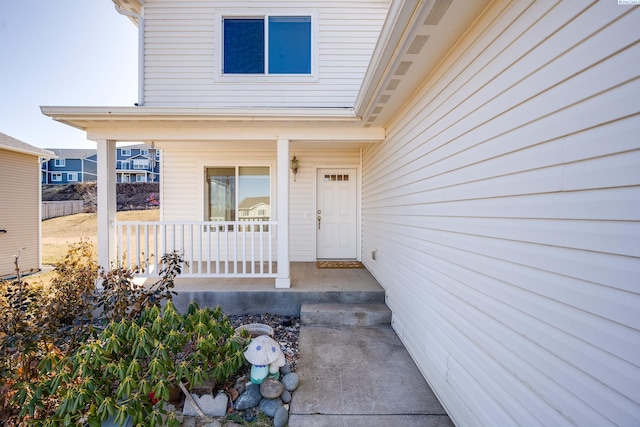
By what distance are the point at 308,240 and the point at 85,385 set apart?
4.69 m

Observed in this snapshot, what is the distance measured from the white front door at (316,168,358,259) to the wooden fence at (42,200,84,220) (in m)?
22.3

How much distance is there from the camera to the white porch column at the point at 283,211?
175 inches

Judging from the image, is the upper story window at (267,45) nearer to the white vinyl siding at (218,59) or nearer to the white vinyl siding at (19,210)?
the white vinyl siding at (218,59)

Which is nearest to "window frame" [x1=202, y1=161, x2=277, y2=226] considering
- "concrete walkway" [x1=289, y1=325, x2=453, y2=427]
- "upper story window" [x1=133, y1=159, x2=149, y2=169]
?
"concrete walkway" [x1=289, y1=325, x2=453, y2=427]

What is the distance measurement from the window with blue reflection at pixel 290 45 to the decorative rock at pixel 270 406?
216 inches

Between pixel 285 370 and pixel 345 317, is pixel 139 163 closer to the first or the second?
pixel 345 317

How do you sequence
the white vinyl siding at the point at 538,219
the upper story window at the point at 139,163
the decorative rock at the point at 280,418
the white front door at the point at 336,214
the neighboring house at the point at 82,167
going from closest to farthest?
1. the white vinyl siding at the point at 538,219
2. the decorative rock at the point at 280,418
3. the white front door at the point at 336,214
4. the neighboring house at the point at 82,167
5. the upper story window at the point at 139,163

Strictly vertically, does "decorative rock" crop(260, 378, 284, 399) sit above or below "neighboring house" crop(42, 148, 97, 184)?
below

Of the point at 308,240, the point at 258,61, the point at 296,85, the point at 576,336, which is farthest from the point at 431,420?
the point at 258,61

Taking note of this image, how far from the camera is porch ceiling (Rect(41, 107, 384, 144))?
4.00m

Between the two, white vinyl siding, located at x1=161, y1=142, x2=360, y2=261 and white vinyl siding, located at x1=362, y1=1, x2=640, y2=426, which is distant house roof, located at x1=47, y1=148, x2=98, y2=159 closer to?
white vinyl siding, located at x1=161, y1=142, x2=360, y2=261

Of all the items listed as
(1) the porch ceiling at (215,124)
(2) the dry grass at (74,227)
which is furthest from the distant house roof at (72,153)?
(1) the porch ceiling at (215,124)

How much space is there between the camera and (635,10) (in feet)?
3.28

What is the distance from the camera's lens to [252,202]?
629 centimetres
